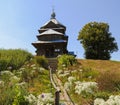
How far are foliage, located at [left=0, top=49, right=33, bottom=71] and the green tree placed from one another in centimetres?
2720

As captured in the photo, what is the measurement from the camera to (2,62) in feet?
75.8

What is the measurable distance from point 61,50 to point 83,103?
3910 centimetres

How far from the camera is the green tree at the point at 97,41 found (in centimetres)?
5891

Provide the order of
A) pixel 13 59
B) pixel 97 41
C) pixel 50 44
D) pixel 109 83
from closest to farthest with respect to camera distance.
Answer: pixel 109 83, pixel 13 59, pixel 50 44, pixel 97 41

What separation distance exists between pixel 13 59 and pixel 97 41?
3482 cm

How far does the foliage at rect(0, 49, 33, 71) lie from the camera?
23216 millimetres

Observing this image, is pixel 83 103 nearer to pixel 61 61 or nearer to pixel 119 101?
pixel 119 101

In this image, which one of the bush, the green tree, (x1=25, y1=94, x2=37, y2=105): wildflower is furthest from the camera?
the green tree

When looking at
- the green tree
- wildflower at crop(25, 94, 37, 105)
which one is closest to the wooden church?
the green tree

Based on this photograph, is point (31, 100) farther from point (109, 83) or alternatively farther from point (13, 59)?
point (13, 59)

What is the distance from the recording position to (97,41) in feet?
194

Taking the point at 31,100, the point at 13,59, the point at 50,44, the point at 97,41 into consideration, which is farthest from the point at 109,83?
the point at 97,41

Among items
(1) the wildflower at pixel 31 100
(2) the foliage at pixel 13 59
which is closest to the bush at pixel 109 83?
(2) the foliage at pixel 13 59

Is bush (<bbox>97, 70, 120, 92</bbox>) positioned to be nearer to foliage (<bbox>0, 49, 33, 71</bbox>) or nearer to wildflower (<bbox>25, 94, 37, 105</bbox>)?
foliage (<bbox>0, 49, 33, 71</bbox>)
